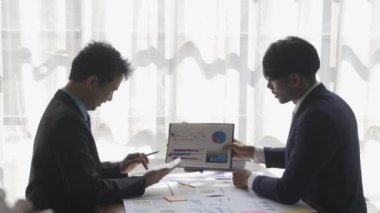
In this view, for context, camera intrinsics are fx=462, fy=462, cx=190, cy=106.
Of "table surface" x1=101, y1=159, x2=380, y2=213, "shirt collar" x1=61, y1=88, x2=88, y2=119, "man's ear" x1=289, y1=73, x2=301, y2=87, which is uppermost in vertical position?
"man's ear" x1=289, y1=73, x2=301, y2=87

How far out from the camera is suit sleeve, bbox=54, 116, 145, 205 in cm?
150

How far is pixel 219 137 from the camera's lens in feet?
6.59

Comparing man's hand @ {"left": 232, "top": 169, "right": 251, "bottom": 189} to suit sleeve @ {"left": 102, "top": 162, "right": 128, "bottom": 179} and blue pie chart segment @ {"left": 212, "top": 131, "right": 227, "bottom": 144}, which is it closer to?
blue pie chart segment @ {"left": 212, "top": 131, "right": 227, "bottom": 144}

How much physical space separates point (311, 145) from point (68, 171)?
2.65ft

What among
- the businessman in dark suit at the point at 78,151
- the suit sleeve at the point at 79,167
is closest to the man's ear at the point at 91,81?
the businessman in dark suit at the point at 78,151

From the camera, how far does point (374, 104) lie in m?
2.71

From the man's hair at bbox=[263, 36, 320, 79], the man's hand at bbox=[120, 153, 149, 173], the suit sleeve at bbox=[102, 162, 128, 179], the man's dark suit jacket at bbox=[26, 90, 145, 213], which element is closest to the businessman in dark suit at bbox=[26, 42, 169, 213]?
the man's dark suit jacket at bbox=[26, 90, 145, 213]

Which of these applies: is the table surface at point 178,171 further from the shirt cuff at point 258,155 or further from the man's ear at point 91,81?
the man's ear at point 91,81

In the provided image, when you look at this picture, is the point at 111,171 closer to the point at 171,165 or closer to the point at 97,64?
the point at 171,165

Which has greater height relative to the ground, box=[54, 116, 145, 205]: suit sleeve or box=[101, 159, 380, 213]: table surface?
box=[54, 116, 145, 205]: suit sleeve

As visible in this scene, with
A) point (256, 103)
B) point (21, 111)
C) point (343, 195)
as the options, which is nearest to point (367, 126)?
point (256, 103)

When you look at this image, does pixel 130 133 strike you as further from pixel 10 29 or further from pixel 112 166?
pixel 10 29

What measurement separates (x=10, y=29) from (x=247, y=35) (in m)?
1.28

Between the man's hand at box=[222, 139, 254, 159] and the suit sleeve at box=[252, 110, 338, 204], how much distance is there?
16.3 inches
